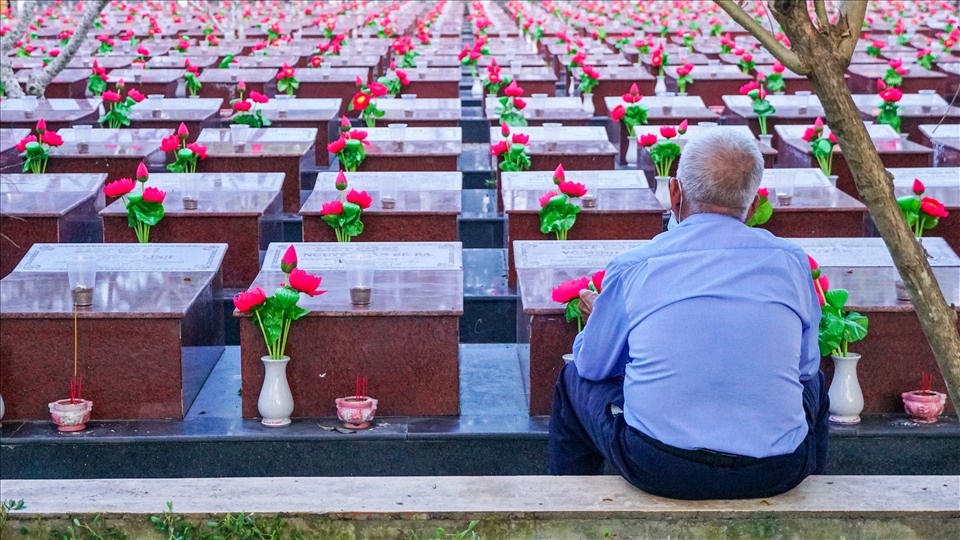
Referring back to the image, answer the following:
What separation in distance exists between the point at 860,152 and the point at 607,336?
91cm

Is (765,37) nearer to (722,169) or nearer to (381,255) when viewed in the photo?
(722,169)

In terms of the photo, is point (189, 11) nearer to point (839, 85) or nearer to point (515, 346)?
point (515, 346)

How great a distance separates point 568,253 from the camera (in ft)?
16.5

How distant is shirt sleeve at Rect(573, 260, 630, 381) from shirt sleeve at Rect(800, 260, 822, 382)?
40cm

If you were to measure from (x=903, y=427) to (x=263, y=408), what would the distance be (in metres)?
2.11

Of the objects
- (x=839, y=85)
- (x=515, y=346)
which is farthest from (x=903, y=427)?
(x=839, y=85)

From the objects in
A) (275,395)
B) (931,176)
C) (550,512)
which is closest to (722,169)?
(550,512)

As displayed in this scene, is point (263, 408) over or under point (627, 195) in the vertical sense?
under

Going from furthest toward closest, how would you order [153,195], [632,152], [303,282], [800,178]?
[632,152], [800,178], [153,195], [303,282]

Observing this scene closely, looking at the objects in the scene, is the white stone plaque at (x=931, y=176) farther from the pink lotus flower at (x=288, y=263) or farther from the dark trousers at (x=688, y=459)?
the dark trousers at (x=688, y=459)

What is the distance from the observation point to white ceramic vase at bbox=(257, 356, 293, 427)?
4457 mm

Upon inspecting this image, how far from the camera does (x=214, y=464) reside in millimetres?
4426

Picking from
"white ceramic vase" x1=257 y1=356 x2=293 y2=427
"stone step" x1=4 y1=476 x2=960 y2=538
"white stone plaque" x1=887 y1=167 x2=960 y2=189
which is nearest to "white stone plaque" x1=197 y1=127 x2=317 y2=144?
"white stone plaque" x1=887 y1=167 x2=960 y2=189

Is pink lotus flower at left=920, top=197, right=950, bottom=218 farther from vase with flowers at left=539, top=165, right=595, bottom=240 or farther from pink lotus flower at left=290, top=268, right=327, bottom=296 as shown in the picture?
pink lotus flower at left=290, top=268, right=327, bottom=296
